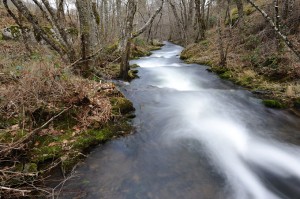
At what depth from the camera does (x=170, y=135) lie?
547 cm

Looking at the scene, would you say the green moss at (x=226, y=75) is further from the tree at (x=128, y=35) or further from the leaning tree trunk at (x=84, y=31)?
the leaning tree trunk at (x=84, y=31)

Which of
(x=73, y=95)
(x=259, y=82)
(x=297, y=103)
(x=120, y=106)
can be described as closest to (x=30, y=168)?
(x=73, y=95)

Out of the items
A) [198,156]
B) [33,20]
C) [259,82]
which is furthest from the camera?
[259,82]

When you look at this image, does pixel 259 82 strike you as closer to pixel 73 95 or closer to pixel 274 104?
pixel 274 104

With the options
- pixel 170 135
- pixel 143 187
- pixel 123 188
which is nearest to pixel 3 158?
pixel 123 188

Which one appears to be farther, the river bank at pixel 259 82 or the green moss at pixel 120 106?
the river bank at pixel 259 82

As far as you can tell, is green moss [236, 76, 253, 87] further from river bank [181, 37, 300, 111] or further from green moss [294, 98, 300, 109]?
green moss [294, 98, 300, 109]

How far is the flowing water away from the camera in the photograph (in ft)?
12.2

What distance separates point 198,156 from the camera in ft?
15.2

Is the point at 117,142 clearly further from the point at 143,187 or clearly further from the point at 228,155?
the point at 228,155

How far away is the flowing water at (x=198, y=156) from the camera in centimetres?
371

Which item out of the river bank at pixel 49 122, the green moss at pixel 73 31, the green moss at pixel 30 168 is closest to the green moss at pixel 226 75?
the river bank at pixel 49 122

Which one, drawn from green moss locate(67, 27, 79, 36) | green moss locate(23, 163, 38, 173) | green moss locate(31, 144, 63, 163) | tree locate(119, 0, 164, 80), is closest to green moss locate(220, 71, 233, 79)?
tree locate(119, 0, 164, 80)

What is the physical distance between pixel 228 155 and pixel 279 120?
2.49m
